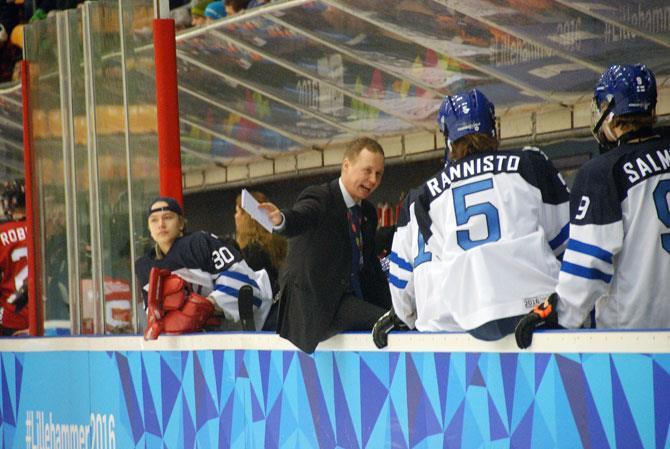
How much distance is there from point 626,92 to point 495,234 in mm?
591

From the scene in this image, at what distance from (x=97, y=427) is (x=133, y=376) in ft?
1.70

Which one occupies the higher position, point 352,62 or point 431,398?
point 352,62

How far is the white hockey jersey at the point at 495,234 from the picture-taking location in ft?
14.5

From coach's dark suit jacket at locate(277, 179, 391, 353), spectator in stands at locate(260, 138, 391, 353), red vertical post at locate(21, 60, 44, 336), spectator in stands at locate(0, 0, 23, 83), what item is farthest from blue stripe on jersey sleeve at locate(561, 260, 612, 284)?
spectator in stands at locate(0, 0, 23, 83)

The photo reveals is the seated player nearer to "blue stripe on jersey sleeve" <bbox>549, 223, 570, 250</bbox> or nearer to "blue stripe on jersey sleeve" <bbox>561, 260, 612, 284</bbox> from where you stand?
"blue stripe on jersey sleeve" <bbox>549, 223, 570, 250</bbox>

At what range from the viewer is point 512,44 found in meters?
7.32

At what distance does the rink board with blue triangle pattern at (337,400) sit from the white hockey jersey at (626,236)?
21 centimetres

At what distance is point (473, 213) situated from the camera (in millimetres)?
4520

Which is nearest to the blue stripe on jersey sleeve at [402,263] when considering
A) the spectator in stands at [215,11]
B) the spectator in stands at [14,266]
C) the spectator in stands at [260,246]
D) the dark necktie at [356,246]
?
the dark necktie at [356,246]

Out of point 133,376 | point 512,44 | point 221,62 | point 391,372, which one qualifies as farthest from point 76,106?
point 391,372

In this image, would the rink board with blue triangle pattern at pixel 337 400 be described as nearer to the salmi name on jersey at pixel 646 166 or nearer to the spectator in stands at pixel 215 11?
the salmi name on jersey at pixel 646 166

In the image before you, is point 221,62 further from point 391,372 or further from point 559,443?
point 559,443

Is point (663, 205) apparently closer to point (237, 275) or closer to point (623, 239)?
point (623, 239)

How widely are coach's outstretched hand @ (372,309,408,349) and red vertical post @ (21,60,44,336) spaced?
161 inches
